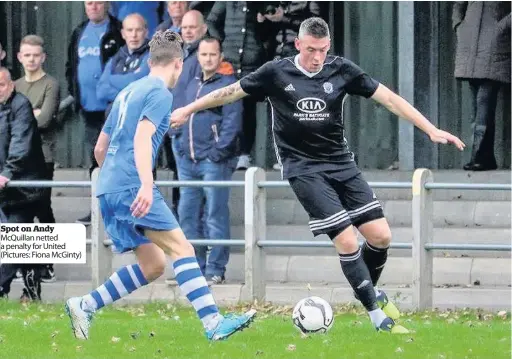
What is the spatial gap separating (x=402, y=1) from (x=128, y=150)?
7754 millimetres

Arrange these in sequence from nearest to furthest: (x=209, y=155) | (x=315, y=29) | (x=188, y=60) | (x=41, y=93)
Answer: (x=315, y=29) < (x=209, y=155) < (x=188, y=60) < (x=41, y=93)

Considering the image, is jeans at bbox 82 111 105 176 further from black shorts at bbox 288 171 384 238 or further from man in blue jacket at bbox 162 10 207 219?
black shorts at bbox 288 171 384 238

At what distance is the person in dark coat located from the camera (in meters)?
15.8

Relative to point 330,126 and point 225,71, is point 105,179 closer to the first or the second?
point 330,126

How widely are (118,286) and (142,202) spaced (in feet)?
3.56

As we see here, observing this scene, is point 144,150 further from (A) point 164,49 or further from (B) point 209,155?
(B) point 209,155

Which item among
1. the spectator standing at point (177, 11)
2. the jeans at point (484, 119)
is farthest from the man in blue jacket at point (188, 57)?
the jeans at point (484, 119)

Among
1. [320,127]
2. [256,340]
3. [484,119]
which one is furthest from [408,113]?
[484,119]

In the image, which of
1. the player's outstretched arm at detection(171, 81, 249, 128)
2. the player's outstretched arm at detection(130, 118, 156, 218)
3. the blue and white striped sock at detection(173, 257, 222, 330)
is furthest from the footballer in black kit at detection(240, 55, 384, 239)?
the player's outstretched arm at detection(130, 118, 156, 218)

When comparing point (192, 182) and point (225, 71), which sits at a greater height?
point (225, 71)

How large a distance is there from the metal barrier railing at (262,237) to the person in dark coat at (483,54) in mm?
2293

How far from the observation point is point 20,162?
15109 mm

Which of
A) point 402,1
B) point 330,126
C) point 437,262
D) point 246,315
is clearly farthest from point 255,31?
point 246,315

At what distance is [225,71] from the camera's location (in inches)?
610
